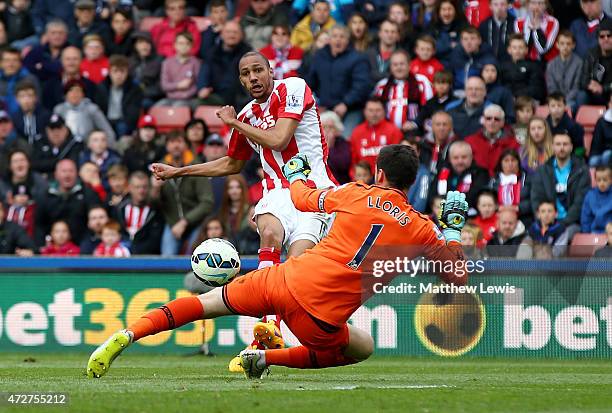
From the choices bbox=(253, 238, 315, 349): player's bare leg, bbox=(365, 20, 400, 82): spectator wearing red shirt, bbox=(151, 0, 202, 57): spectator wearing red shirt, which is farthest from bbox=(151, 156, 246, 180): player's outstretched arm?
bbox=(151, 0, 202, 57): spectator wearing red shirt

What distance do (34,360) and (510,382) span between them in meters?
5.83

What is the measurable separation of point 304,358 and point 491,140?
8.23 metres

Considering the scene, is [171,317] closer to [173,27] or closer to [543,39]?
[543,39]

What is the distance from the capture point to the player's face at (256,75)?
10.7 m

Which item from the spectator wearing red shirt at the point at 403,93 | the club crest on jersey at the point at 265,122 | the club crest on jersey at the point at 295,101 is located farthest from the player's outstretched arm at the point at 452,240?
the spectator wearing red shirt at the point at 403,93

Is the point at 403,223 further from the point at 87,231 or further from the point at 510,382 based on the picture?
the point at 87,231

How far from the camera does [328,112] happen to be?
1741 centimetres

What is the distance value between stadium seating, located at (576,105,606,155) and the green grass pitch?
5.16 m

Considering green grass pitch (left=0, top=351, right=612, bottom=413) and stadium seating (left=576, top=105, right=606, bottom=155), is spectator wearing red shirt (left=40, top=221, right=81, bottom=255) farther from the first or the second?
stadium seating (left=576, top=105, right=606, bottom=155)

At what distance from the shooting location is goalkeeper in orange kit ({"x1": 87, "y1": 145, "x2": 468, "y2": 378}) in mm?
8727

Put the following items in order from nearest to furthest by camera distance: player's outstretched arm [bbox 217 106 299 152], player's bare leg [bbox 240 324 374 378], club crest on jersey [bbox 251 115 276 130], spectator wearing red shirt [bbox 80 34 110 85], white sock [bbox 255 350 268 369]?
player's bare leg [bbox 240 324 374 378], white sock [bbox 255 350 268 369], player's outstretched arm [bbox 217 106 299 152], club crest on jersey [bbox 251 115 276 130], spectator wearing red shirt [bbox 80 34 110 85]

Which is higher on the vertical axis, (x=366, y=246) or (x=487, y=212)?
(x=366, y=246)

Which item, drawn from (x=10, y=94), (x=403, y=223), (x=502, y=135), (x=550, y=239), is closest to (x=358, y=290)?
(x=403, y=223)

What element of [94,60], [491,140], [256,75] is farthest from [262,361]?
[94,60]
